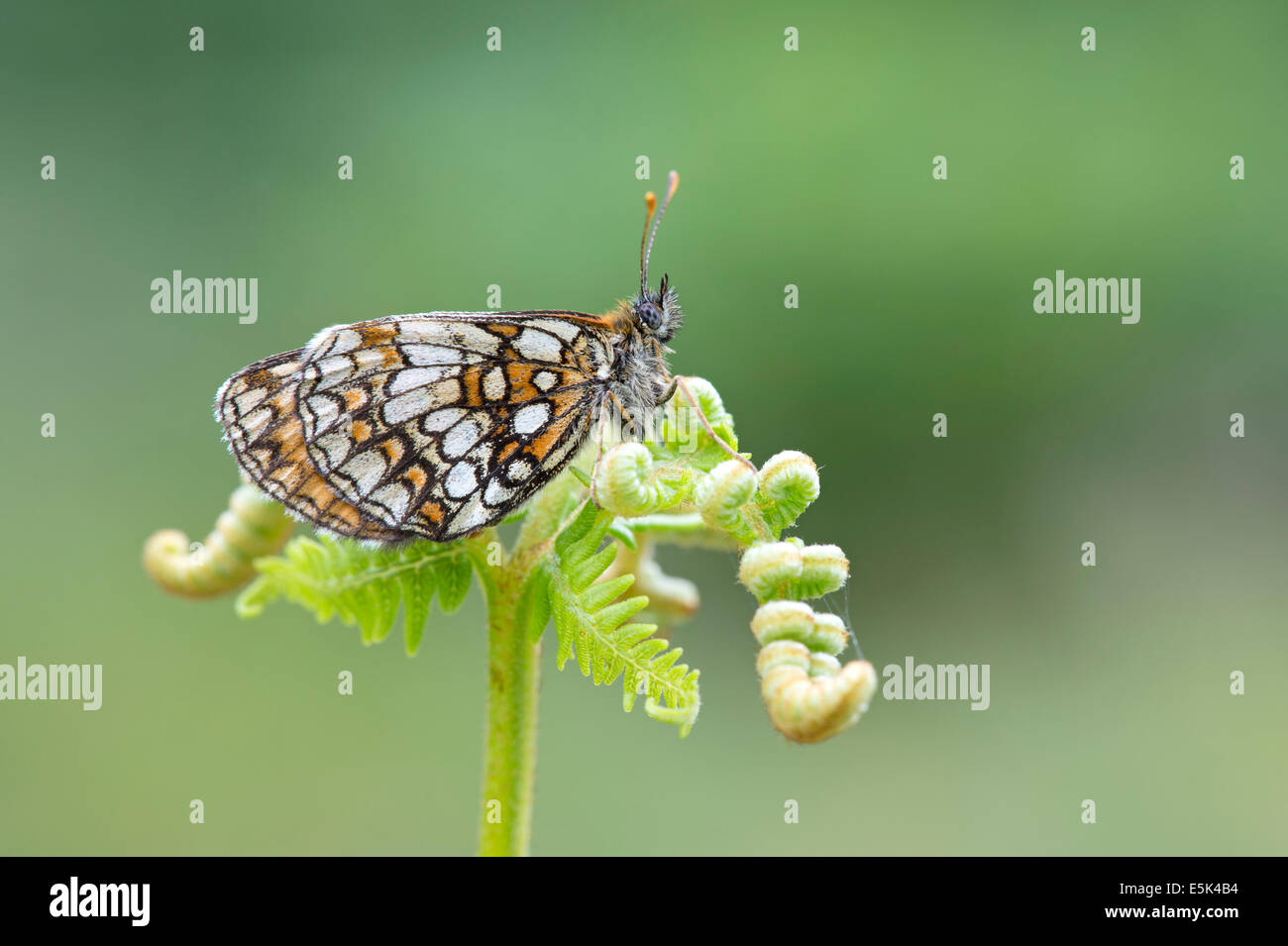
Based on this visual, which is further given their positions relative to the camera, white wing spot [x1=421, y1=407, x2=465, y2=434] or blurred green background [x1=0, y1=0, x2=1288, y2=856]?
blurred green background [x1=0, y1=0, x2=1288, y2=856]

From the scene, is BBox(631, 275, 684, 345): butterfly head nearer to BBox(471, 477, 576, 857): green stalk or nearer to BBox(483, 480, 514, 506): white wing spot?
BBox(483, 480, 514, 506): white wing spot

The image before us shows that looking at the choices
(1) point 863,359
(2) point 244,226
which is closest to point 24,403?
(2) point 244,226

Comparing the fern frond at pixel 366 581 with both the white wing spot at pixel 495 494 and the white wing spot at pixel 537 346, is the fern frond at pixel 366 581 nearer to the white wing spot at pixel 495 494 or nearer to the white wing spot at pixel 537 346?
the white wing spot at pixel 495 494

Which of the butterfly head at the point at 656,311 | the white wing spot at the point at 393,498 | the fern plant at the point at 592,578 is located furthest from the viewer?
the butterfly head at the point at 656,311

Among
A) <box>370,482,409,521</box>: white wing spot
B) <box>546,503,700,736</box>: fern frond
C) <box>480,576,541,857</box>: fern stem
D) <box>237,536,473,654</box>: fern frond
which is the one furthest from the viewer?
<box>370,482,409,521</box>: white wing spot

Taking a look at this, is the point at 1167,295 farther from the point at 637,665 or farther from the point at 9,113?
the point at 9,113

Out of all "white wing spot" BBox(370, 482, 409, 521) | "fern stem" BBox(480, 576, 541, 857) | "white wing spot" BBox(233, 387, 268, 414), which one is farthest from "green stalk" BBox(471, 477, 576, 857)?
"white wing spot" BBox(233, 387, 268, 414)

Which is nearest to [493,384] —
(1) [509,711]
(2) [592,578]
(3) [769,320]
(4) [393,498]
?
(4) [393,498]

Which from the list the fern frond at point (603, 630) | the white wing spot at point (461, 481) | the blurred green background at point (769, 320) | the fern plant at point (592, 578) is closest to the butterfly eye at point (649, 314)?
the fern plant at point (592, 578)
